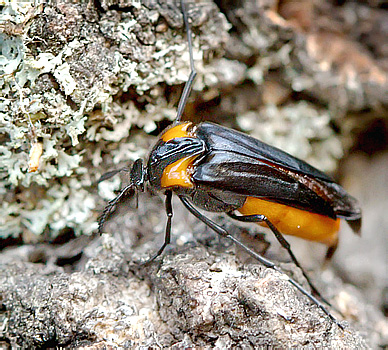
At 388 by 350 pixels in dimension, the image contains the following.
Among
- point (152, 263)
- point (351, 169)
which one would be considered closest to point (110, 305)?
point (152, 263)

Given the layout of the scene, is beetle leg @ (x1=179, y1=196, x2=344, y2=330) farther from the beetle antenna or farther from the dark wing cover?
the beetle antenna

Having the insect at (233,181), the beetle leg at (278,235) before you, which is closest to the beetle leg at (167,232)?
the insect at (233,181)

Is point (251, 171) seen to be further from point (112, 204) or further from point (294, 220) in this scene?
point (112, 204)

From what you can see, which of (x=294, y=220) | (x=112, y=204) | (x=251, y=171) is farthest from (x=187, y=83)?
(x=294, y=220)

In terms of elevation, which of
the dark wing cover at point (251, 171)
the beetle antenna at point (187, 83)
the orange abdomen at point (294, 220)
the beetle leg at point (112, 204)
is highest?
the beetle antenna at point (187, 83)

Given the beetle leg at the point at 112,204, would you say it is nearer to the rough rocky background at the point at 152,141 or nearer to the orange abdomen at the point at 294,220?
the rough rocky background at the point at 152,141

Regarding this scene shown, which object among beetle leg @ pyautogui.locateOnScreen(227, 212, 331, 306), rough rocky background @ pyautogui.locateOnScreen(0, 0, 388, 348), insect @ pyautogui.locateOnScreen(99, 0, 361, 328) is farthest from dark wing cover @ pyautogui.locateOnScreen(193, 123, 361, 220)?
rough rocky background @ pyautogui.locateOnScreen(0, 0, 388, 348)

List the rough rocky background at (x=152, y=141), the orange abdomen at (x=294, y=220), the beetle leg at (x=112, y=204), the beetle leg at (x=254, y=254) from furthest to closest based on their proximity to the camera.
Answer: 1. the orange abdomen at (x=294, y=220)
2. the beetle leg at (x=112, y=204)
3. the beetle leg at (x=254, y=254)
4. the rough rocky background at (x=152, y=141)

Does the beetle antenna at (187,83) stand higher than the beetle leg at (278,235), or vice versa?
the beetle antenna at (187,83)
